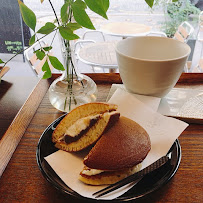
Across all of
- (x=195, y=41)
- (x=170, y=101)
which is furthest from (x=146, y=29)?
(x=170, y=101)

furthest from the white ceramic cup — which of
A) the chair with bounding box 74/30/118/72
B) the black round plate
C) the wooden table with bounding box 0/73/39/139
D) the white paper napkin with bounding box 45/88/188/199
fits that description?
the chair with bounding box 74/30/118/72

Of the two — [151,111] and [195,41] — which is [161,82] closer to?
[151,111]

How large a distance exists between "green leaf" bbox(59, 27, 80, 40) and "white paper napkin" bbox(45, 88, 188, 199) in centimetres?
19

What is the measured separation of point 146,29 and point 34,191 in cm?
189

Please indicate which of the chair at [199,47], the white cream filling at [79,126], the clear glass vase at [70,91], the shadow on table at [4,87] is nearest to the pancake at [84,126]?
the white cream filling at [79,126]

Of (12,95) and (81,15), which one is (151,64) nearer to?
(81,15)

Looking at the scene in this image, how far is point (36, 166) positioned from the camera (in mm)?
415

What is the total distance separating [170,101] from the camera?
583 mm

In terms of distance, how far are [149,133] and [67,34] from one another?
24cm

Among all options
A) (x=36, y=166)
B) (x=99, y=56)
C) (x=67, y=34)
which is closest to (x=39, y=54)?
(x=67, y=34)

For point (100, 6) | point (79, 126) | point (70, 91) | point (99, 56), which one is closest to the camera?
point (100, 6)

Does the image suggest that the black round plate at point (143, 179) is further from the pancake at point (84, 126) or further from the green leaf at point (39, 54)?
the green leaf at point (39, 54)

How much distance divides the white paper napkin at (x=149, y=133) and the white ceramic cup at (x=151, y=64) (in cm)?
3

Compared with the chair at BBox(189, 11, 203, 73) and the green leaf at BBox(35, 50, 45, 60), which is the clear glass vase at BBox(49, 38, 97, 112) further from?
the chair at BBox(189, 11, 203, 73)
